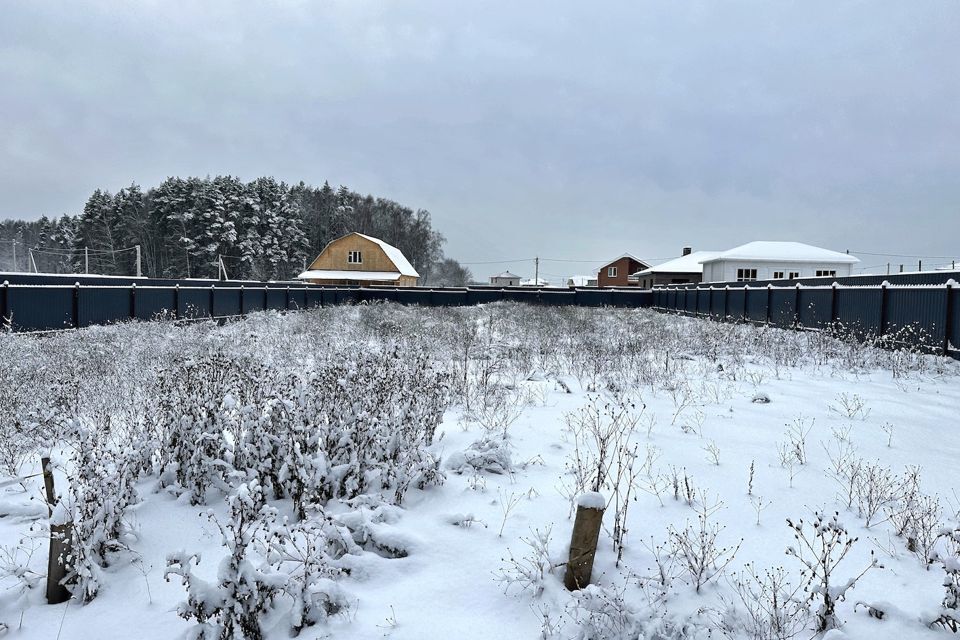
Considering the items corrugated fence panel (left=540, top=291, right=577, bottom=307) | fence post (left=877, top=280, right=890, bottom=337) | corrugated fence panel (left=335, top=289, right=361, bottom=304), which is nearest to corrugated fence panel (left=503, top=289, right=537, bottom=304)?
corrugated fence panel (left=540, top=291, right=577, bottom=307)

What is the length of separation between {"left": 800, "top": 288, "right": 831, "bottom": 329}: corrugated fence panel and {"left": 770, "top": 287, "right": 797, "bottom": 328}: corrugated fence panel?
38 centimetres

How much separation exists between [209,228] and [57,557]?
5425 centimetres

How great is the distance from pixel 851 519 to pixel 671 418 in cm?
246

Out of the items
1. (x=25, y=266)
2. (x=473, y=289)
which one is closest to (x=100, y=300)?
(x=473, y=289)

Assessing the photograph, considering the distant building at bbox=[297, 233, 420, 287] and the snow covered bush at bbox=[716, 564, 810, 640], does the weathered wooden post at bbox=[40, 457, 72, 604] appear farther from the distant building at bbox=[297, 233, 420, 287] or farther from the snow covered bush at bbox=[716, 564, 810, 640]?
the distant building at bbox=[297, 233, 420, 287]

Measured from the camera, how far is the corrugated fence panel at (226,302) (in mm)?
20030

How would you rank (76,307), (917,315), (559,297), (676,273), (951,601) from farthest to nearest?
(676,273) → (559,297) → (76,307) → (917,315) → (951,601)

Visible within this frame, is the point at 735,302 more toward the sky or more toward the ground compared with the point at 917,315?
more toward the sky

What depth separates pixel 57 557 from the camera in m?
2.63

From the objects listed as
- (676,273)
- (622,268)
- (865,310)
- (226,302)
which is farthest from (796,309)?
(622,268)

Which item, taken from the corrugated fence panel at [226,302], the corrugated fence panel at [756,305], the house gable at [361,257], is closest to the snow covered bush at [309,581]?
the corrugated fence panel at [756,305]

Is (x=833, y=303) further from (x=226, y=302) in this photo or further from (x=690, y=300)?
(x=226, y=302)

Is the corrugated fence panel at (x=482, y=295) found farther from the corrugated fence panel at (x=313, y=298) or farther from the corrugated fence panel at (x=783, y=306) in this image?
the corrugated fence panel at (x=783, y=306)

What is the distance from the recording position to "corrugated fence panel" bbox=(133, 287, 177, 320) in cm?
1648
